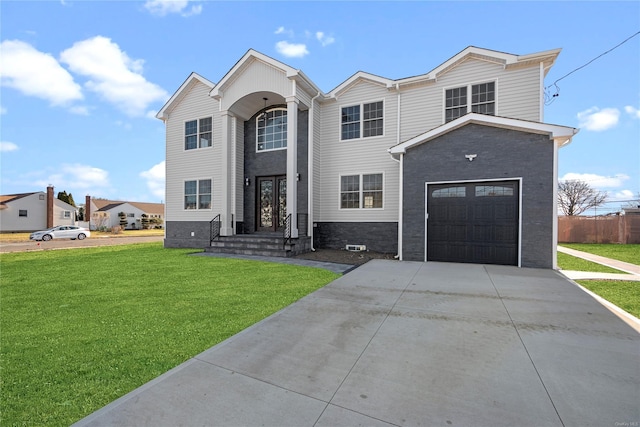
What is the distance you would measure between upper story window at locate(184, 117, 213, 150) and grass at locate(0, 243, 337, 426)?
7546 millimetres

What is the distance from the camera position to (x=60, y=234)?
23766 mm

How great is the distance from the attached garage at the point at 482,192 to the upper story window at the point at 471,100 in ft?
6.61

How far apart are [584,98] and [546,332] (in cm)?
1247

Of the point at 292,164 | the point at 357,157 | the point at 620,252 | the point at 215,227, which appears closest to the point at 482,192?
the point at 357,157

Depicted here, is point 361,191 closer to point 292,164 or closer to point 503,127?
point 292,164

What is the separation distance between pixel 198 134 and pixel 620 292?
49.9 ft

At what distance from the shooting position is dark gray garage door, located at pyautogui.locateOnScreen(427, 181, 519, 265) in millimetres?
7695

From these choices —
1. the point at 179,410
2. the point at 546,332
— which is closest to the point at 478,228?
the point at 546,332

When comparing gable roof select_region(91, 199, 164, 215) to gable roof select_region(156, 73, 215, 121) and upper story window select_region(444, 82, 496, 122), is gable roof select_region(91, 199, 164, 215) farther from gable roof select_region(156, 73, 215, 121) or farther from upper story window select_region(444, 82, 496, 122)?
upper story window select_region(444, 82, 496, 122)

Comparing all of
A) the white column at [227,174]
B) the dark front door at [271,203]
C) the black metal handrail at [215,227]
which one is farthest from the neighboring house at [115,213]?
the dark front door at [271,203]

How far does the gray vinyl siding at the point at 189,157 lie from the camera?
1273cm

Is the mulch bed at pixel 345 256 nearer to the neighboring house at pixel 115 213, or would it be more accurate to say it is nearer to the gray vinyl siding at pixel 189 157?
the gray vinyl siding at pixel 189 157

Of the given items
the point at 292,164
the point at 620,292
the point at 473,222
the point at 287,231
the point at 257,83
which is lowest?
the point at 620,292

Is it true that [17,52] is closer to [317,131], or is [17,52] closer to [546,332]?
[317,131]
